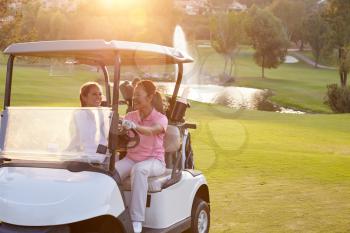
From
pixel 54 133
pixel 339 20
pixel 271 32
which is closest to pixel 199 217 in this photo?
pixel 54 133

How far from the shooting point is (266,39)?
81.9 m

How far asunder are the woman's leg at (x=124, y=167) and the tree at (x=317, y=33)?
89550mm

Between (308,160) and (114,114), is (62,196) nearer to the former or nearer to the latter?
(114,114)

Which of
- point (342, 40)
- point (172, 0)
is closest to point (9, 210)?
point (342, 40)

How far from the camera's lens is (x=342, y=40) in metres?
84.1

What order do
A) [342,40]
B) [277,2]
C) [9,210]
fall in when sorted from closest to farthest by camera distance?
[9,210] → [342,40] → [277,2]

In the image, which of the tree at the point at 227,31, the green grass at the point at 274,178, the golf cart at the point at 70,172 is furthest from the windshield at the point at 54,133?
the tree at the point at 227,31

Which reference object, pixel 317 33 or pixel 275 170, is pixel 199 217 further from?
pixel 317 33

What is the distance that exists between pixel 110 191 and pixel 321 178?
803 cm

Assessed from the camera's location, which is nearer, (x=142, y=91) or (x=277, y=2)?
(x=142, y=91)

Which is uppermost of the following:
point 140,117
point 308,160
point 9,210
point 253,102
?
point 140,117

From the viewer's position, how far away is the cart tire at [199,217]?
670 centimetres

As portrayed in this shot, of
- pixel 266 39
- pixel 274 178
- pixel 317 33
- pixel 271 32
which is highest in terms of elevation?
pixel 271 32

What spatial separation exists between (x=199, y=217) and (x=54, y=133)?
230cm
